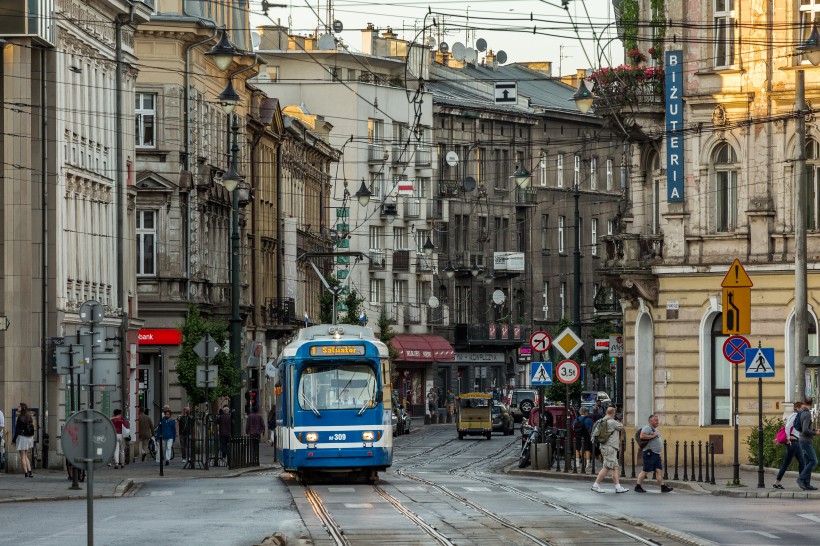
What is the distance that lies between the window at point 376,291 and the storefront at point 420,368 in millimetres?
2156

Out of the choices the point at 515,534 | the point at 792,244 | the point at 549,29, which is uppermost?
the point at 549,29

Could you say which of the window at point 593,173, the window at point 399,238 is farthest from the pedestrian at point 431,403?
the window at point 593,173

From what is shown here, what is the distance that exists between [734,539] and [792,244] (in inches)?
910

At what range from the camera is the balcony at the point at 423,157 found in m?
110

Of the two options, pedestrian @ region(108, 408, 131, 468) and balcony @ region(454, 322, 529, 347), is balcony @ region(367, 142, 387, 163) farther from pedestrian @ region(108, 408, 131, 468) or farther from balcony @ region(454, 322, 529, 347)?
pedestrian @ region(108, 408, 131, 468)

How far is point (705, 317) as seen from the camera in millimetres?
47594

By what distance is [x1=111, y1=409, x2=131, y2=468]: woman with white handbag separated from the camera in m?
47.2

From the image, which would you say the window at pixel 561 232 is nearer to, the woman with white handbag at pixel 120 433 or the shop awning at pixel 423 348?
the shop awning at pixel 423 348

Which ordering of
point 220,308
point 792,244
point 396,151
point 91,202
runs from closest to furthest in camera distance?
point 792,244 < point 91,202 < point 220,308 < point 396,151

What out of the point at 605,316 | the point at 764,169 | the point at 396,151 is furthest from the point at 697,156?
the point at 396,151

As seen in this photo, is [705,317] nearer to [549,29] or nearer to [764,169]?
[764,169]

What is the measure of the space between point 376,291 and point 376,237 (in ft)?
9.52

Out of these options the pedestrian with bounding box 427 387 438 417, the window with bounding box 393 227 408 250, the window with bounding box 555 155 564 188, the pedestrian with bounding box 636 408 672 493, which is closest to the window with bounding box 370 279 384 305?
the window with bounding box 393 227 408 250

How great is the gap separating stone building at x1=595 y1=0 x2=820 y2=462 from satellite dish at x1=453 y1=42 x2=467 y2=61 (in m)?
65.3
